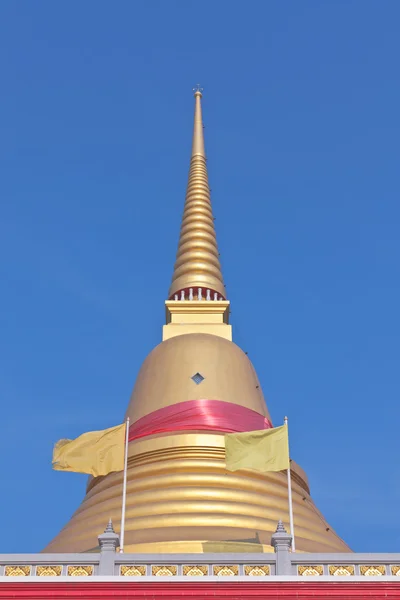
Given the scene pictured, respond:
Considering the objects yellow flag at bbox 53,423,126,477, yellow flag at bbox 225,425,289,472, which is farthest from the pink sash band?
yellow flag at bbox 225,425,289,472

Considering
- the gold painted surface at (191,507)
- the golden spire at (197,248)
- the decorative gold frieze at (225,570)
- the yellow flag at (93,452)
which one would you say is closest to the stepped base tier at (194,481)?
the gold painted surface at (191,507)

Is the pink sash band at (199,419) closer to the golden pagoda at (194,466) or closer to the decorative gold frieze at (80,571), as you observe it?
the golden pagoda at (194,466)

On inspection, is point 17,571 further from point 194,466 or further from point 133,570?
point 194,466

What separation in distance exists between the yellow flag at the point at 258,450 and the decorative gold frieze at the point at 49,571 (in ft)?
17.1

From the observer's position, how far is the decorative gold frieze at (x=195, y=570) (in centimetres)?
2119

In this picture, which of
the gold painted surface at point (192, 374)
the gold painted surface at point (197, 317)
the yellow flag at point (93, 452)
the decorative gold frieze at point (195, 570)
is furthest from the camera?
the gold painted surface at point (197, 317)

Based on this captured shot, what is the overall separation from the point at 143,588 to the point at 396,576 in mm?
4699

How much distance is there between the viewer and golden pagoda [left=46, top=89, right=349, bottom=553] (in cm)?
2795

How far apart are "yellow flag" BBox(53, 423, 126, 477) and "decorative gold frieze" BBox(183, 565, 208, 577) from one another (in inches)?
204

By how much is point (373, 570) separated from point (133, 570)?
4509mm

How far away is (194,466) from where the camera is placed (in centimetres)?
3064

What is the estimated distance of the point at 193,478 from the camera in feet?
98.6

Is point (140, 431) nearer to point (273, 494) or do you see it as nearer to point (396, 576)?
point (273, 494)

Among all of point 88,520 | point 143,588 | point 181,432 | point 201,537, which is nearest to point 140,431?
point 181,432
